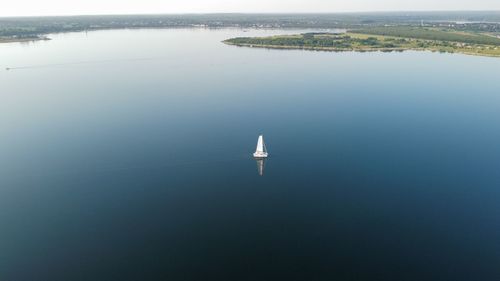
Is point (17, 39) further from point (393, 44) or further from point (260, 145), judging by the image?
point (260, 145)

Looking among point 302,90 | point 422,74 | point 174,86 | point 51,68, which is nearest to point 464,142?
point 302,90

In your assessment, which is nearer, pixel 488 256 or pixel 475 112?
pixel 488 256

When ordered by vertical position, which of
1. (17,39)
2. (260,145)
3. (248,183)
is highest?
(17,39)

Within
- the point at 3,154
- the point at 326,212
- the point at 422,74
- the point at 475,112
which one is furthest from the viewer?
the point at 422,74

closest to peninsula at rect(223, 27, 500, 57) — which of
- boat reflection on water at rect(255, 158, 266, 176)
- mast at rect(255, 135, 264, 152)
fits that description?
mast at rect(255, 135, 264, 152)

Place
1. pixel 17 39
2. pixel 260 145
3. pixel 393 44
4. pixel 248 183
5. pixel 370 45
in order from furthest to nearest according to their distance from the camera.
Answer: pixel 17 39
pixel 393 44
pixel 370 45
pixel 260 145
pixel 248 183

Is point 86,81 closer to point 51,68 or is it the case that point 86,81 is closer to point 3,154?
point 51,68

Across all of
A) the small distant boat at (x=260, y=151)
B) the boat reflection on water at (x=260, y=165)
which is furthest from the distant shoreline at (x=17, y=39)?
the boat reflection on water at (x=260, y=165)

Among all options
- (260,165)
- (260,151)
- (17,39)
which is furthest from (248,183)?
(17,39)

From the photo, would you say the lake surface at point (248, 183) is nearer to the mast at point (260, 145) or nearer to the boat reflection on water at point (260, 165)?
the boat reflection on water at point (260, 165)
